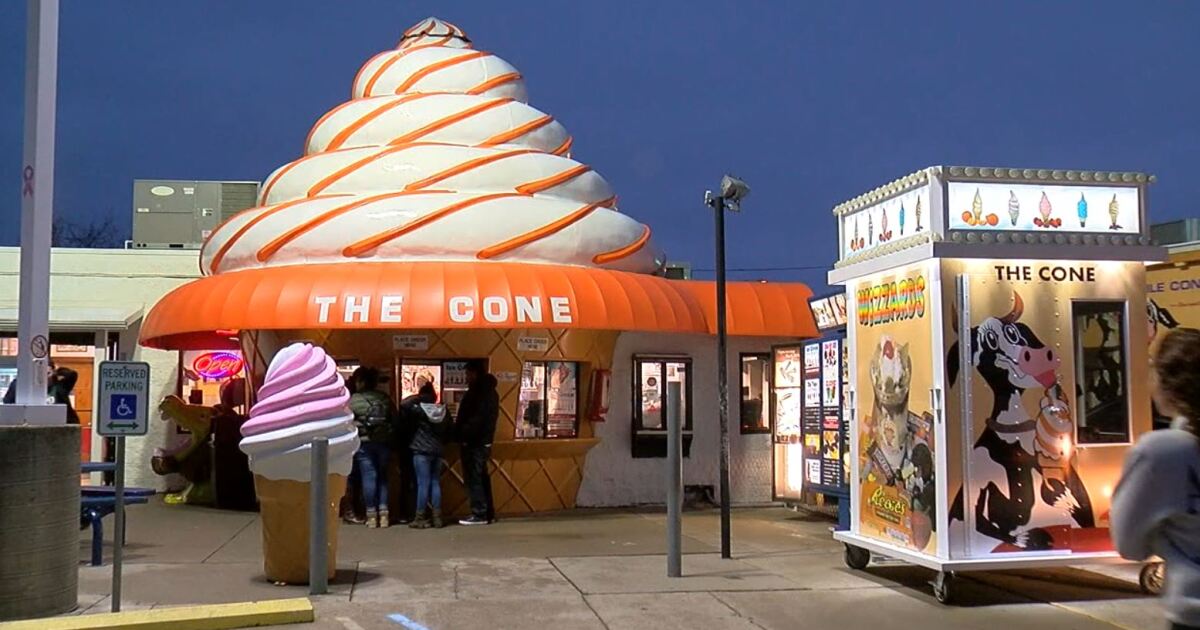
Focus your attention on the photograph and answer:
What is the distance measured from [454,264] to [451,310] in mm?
934

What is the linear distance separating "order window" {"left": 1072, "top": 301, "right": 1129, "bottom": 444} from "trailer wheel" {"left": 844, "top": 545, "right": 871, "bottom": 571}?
2.08m

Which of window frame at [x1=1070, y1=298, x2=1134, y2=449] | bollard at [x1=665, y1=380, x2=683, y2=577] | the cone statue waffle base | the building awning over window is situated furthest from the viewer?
the building awning over window

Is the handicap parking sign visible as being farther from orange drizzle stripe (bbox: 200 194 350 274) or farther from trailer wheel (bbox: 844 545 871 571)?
orange drizzle stripe (bbox: 200 194 350 274)

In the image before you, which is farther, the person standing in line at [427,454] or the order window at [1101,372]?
the person standing in line at [427,454]

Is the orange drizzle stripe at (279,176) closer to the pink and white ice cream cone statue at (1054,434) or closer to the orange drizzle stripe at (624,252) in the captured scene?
the orange drizzle stripe at (624,252)

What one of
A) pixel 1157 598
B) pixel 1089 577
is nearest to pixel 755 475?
pixel 1089 577

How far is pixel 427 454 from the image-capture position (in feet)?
41.8

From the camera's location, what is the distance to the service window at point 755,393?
50.9 ft

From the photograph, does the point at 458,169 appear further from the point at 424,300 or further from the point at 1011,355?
the point at 1011,355

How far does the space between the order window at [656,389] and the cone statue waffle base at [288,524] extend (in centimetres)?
643

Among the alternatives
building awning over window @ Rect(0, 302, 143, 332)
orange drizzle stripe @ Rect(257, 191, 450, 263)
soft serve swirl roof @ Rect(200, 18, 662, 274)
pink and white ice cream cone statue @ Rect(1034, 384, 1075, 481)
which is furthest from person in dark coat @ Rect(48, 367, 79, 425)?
pink and white ice cream cone statue @ Rect(1034, 384, 1075, 481)

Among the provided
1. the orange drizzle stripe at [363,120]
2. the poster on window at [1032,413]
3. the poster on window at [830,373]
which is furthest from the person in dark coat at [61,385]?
the poster on window at [1032,413]

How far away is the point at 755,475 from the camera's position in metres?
15.5

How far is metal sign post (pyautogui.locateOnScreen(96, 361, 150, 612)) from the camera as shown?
24.8ft
